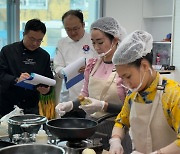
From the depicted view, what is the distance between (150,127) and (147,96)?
0.15 m

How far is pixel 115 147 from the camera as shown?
1.52 m

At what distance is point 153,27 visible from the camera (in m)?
4.71

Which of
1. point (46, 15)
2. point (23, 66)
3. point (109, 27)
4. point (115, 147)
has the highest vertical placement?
point (46, 15)

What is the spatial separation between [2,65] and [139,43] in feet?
4.42

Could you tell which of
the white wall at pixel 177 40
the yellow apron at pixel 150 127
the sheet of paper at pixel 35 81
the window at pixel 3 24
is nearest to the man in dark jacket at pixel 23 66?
the sheet of paper at pixel 35 81

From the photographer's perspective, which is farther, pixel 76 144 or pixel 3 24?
pixel 3 24

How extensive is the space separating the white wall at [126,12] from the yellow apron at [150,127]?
3098mm

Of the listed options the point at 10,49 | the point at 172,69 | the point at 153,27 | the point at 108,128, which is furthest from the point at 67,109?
the point at 153,27

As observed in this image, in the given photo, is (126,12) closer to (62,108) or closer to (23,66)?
(23,66)

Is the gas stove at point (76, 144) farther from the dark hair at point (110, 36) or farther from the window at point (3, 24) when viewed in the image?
the window at point (3, 24)

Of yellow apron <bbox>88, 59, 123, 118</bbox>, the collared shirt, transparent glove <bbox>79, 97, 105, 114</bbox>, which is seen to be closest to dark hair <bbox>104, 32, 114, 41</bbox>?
yellow apron <bbox>88, 59, 123, 118</bbox>

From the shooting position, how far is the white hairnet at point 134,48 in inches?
56.7

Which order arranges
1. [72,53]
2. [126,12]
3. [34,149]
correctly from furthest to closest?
[126,12], [72,53], [34,149]

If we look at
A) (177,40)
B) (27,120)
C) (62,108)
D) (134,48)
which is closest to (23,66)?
(62,108)
